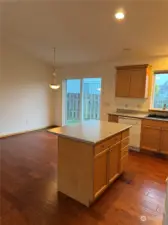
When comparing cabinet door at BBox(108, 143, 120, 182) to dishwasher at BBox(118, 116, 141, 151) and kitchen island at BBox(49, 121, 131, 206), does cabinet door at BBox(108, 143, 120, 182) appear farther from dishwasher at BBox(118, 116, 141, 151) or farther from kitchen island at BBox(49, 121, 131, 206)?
dishwasher at BBox(118, 116, 141, 151)

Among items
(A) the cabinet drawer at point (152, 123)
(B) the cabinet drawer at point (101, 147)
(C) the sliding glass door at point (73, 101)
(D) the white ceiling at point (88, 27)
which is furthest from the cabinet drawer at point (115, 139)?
(C) the sliding glass door at point (73, 101)

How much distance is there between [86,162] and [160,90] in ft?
11.0

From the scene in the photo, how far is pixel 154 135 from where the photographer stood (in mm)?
3961

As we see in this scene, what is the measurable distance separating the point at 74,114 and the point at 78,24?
3.71m

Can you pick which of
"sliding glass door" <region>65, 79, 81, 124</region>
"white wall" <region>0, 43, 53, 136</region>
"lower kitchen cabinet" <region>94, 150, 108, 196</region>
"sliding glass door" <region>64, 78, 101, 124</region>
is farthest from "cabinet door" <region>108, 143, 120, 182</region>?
"white wall" <region>0, 43, 53, 136</region>

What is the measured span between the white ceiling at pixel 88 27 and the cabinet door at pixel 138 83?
0.51 metres

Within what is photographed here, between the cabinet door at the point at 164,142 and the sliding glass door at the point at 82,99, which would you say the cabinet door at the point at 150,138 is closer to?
A: the cabinet door at the point at 164,142

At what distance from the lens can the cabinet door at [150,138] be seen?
3.93 m

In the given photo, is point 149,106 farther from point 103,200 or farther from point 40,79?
point 40,79

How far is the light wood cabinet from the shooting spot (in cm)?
383

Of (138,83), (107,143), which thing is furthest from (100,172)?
(138,83)

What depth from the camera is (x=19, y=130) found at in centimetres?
565

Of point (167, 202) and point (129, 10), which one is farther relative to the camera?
point (129, 10)

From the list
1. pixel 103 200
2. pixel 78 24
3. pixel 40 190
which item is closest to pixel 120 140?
pixel 103 200
